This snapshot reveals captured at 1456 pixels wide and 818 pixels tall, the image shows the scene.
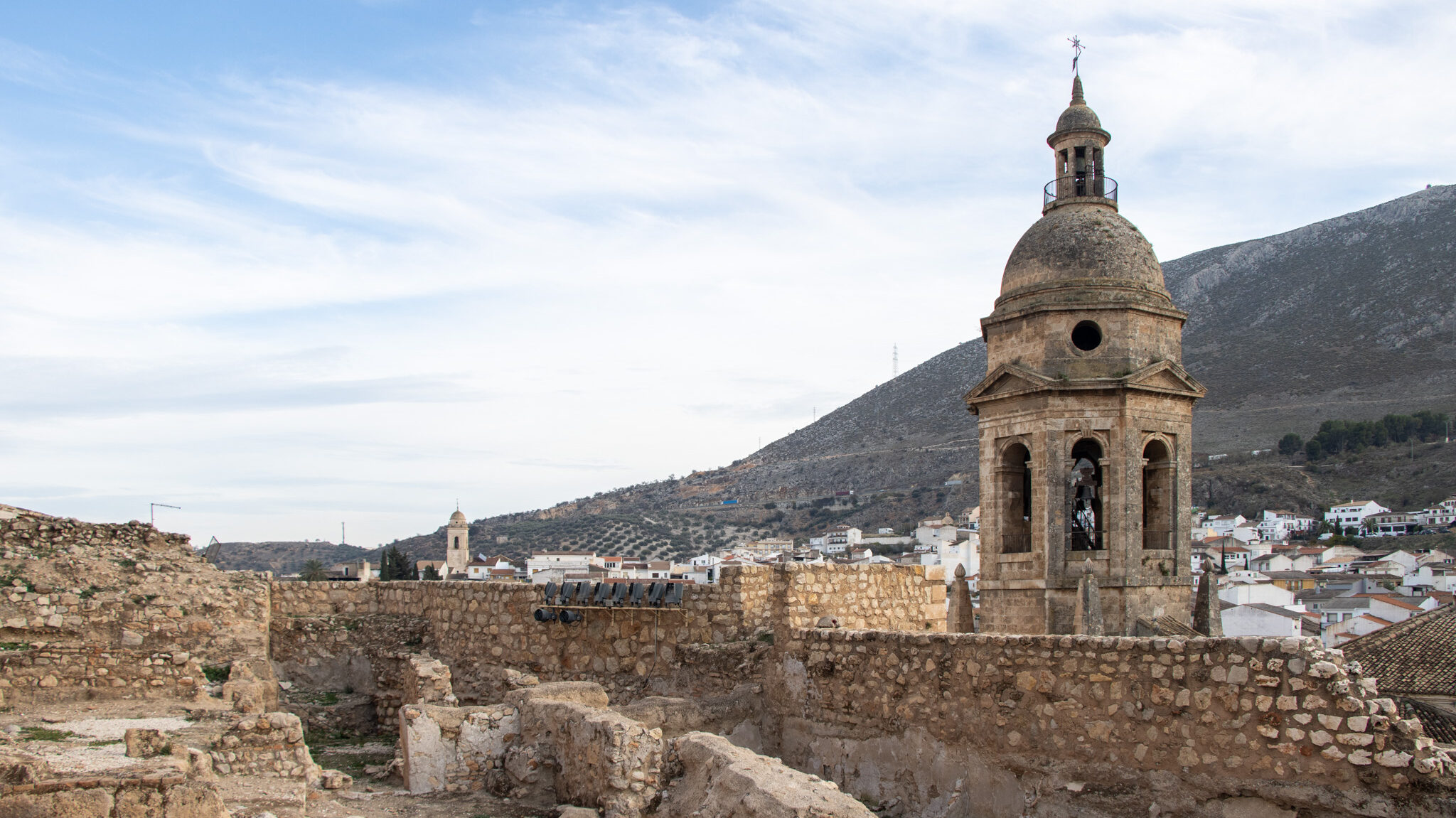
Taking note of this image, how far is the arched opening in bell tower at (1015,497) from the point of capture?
1574 cm

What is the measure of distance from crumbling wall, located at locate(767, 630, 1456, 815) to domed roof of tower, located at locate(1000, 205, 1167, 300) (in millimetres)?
8163

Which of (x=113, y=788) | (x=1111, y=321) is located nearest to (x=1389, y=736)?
(x=113, y=788)

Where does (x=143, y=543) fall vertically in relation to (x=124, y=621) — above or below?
above

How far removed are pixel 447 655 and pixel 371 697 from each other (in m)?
1.20

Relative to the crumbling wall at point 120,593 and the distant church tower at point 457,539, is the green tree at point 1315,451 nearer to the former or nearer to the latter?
the distant church tower at point 457,539

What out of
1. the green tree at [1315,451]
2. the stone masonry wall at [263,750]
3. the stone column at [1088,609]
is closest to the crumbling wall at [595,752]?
the stone masonry wall at [263,750]

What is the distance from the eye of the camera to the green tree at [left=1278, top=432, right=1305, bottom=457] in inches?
2948

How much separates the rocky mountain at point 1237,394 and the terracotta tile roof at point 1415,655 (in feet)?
171

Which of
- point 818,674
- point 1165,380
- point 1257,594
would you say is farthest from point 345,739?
point 1257,594

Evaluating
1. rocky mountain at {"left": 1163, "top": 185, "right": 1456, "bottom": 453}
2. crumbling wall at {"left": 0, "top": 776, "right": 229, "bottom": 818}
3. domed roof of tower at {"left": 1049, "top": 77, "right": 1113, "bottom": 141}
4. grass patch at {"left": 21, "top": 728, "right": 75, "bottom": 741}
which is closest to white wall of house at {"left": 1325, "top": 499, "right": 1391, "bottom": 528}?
rocky mountain at {"left": 1163, "top": 185, "right": 1456, "bottom": 453}

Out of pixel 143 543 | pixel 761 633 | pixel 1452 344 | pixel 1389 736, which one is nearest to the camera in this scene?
pixel 1389 736

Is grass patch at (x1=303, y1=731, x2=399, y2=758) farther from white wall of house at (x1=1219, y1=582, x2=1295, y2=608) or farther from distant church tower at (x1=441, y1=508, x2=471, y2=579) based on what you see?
distant church tower at (x1=441, y1=508, x2=471, y2=579)

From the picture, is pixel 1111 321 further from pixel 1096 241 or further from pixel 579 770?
pixel 579 770

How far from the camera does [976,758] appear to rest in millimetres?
7996
